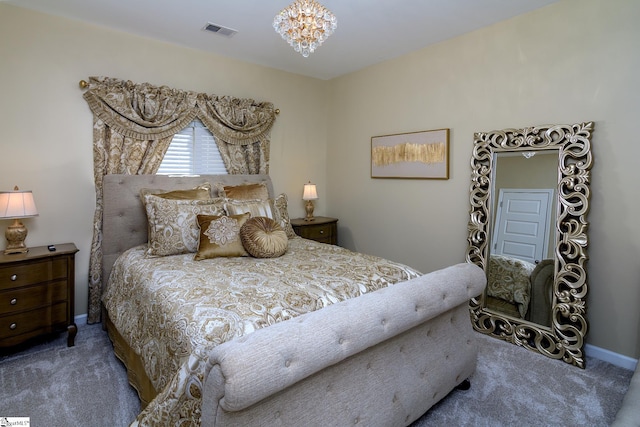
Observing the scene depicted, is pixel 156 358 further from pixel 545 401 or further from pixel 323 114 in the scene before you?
pixel 323 114

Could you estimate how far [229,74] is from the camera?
3.72m

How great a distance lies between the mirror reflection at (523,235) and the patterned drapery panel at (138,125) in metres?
2.65

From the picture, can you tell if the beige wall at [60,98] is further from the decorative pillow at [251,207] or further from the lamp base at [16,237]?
the decorative pillow at [251,207]

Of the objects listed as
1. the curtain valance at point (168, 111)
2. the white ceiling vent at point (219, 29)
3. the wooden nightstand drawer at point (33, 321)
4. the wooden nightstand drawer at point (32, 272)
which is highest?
the white ceiling vent at point (219, 29)

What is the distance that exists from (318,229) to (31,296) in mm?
2657

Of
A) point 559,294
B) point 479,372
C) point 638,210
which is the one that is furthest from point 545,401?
point 638,210

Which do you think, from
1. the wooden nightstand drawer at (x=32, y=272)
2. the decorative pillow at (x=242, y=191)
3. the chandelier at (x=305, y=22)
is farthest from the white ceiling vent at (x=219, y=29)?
the wooden nightstand drawer at (x=32, y=272)

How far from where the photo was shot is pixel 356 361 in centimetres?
150

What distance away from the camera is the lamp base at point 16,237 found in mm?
2533

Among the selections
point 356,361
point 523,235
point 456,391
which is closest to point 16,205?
point 356,361

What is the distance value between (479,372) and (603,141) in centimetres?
183

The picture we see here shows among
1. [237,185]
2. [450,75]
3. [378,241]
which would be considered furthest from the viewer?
[378,241]

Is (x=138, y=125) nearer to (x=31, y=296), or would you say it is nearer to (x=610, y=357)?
(x=31, y=296)

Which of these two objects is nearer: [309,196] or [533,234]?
[533,234]
